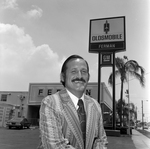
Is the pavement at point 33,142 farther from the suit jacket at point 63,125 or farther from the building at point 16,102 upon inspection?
the building at point 16,102

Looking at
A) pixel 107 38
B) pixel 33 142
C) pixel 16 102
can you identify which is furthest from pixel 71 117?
pixel 16 102

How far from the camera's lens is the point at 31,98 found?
3027 centimetres

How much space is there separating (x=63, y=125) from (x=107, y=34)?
14006 mm

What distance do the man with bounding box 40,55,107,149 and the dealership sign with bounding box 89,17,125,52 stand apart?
528 inches

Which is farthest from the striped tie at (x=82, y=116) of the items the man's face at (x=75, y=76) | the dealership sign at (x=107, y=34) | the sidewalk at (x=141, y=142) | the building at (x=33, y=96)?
the building at (x=33, y=96)

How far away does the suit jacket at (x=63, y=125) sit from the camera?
1.26 metres

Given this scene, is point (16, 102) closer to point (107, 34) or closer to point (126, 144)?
point (107, 34)

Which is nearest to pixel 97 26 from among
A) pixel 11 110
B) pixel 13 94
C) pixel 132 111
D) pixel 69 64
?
pixel 69 64

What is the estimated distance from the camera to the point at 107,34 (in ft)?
48.0

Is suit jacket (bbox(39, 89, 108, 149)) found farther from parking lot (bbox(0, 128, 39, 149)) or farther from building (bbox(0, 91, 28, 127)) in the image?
building (bbox(0, 91, 28, 127))

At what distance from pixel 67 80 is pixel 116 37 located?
13.7 m

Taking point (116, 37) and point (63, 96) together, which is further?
point (116, 37)

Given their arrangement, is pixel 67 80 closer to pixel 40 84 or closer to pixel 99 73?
pixel 99 73

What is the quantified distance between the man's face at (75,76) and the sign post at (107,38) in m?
13.1
